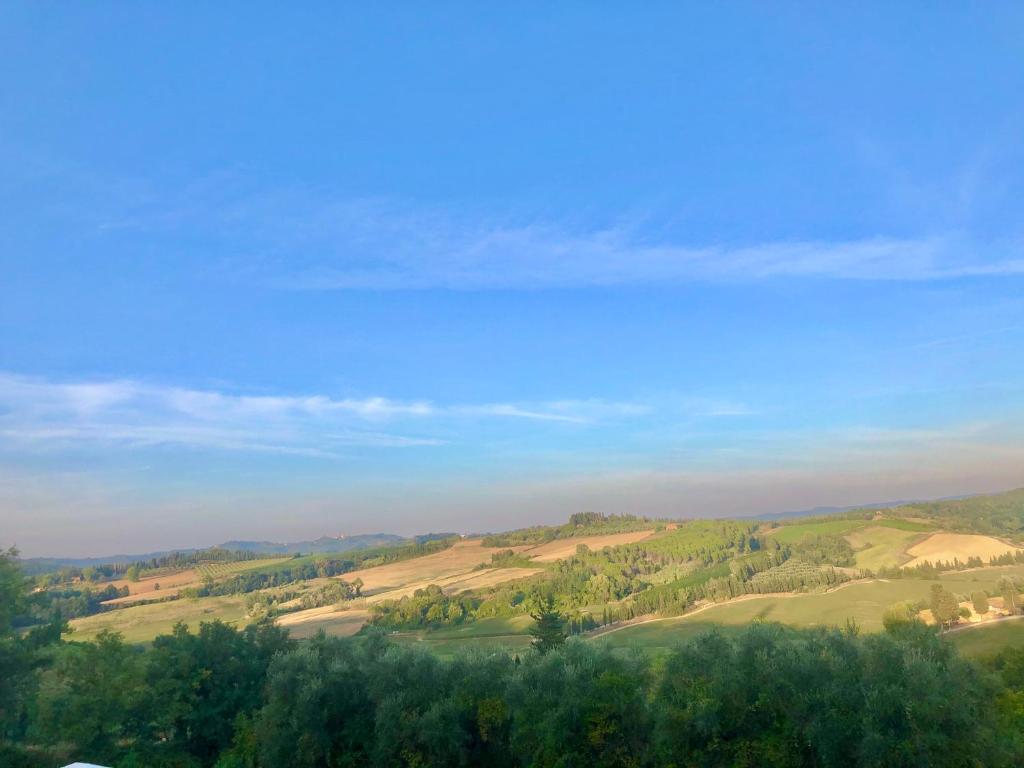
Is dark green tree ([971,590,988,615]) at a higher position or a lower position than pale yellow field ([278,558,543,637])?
higher

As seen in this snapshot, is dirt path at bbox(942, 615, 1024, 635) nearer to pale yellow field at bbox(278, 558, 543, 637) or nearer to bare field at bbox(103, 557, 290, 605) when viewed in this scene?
pale yellow field at bbox(278, 558, 543, 637)

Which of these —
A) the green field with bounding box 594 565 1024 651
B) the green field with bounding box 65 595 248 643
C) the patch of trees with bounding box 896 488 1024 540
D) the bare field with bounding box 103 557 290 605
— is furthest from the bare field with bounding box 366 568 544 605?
the patch of trees with bounding box 896 488 1024 540

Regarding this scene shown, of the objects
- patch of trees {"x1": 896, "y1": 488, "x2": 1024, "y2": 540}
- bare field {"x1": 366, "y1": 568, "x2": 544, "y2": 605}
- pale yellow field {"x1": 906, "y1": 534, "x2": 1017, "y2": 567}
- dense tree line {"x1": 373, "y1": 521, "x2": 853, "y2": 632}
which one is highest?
patch of trees {"x1": 896, "y1": 488, "x2": 1024, "y2": 540}

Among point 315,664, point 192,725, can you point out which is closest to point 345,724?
point 315,664

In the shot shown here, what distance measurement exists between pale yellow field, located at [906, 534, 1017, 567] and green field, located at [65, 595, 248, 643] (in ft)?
509

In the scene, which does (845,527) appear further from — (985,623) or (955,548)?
(985,623)

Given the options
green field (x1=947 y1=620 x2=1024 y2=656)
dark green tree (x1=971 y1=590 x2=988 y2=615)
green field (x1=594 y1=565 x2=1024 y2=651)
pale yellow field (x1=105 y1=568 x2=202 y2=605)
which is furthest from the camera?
pale yellow field (x1=105 y1=568 x2=202 y2=605)

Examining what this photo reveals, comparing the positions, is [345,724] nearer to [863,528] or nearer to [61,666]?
[61,666]

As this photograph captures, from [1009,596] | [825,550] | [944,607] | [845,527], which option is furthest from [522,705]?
[845,527]

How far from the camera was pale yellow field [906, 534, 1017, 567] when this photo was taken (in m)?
135

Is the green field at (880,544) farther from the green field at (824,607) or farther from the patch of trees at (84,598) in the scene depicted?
the patch of trees at (84,598)

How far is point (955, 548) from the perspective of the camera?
140m

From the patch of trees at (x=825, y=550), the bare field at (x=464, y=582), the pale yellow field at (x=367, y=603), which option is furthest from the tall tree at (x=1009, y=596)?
the bare field at (x=464, y=582)

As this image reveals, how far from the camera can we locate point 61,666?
1921 inches
